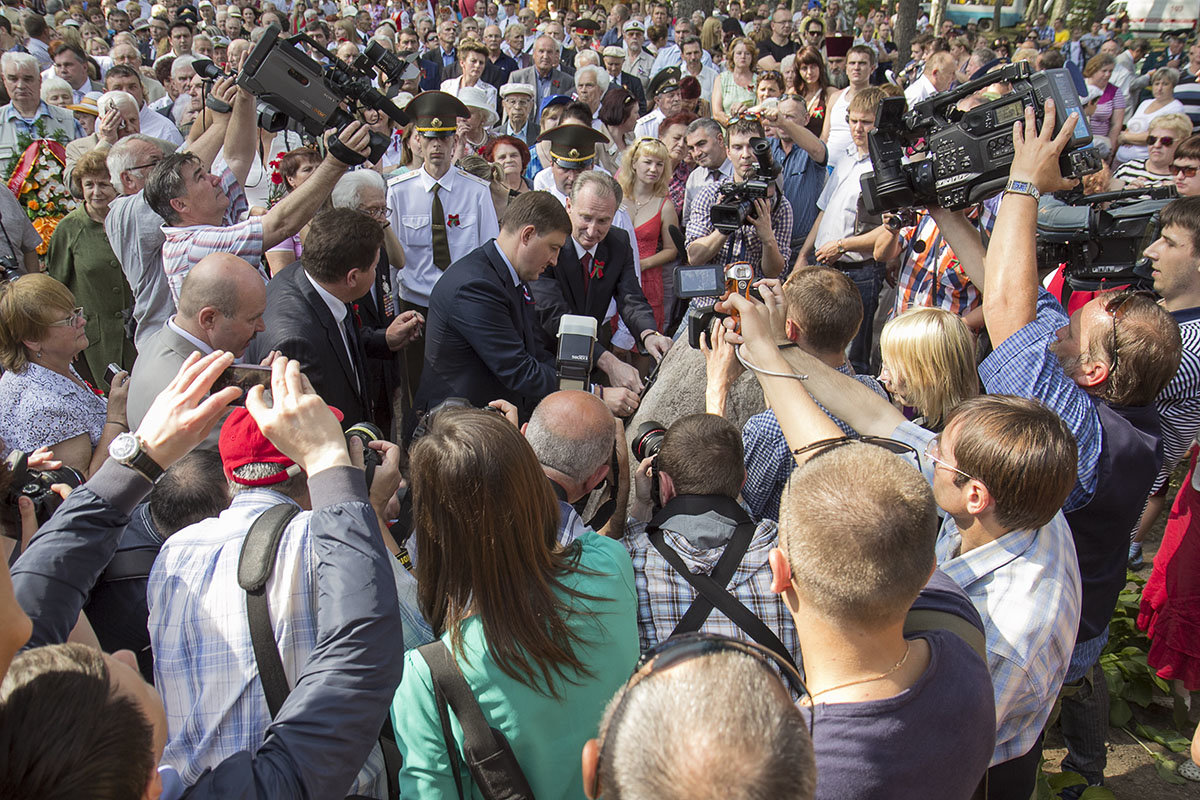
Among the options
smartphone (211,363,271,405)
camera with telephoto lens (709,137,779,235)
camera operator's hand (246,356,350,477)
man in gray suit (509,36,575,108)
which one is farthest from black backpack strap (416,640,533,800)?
man in gray suit (509,36,575,108)

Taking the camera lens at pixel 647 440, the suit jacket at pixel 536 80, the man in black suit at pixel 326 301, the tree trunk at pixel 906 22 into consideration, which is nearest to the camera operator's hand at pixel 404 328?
the man in black suit at pixel 326 301

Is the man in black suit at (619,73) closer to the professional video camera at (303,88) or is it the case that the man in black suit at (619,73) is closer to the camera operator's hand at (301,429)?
the professional video camera at (303,88)

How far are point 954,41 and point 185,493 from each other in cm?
1160

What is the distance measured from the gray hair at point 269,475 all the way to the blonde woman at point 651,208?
394 centimetres

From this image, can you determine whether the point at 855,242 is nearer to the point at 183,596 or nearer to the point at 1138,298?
the point at 1138,298

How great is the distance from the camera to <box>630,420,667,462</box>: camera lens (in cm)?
277

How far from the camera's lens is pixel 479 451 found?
1808mm

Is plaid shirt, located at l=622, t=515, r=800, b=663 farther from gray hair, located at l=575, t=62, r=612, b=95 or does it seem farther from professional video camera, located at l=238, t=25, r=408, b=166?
gray hair, located at l=575, t=62, r=612, b=95

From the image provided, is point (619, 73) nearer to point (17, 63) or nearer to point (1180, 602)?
point (17, 63)

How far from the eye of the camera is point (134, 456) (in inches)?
63.5

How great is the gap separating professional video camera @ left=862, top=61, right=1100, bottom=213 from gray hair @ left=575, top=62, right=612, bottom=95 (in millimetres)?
5984

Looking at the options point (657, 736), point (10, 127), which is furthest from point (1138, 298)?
point (10, 127)

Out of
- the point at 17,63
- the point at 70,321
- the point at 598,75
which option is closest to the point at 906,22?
the point at 598,75

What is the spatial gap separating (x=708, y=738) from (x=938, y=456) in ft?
4.25
